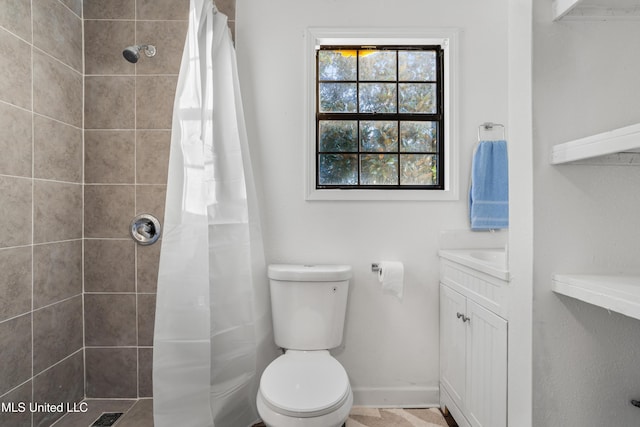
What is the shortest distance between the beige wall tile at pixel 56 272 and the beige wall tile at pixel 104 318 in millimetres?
106

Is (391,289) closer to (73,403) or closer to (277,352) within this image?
(277,352)

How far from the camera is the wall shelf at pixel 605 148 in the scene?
28.4 inches

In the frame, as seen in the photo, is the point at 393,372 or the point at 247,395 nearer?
the point at 247,395

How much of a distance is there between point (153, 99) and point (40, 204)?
76cm

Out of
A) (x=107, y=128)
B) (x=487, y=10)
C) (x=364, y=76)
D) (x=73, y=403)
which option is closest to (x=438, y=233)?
(x=364, y=76)

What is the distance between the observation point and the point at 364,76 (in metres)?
2.07

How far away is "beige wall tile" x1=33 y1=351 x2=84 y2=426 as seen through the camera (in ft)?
5.27

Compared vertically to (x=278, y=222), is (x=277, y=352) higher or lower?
lower

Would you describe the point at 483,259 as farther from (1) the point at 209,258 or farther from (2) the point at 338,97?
(1) the point at 209,258

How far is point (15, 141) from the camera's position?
58.0 inches

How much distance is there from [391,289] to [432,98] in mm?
1134

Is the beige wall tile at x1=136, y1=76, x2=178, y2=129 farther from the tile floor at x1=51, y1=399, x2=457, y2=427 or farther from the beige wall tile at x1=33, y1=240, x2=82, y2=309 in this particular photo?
the tile floor at x1=51, y1=399, x2=457, y2=427

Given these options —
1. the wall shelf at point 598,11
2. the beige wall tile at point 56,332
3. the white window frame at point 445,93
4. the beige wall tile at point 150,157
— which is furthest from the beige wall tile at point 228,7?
the beige wall tile at point 56,332

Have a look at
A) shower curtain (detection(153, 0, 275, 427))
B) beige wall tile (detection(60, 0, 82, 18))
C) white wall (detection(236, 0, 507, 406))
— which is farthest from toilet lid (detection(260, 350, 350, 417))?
beige wall tile (detection(60, 0, 82, 18))
